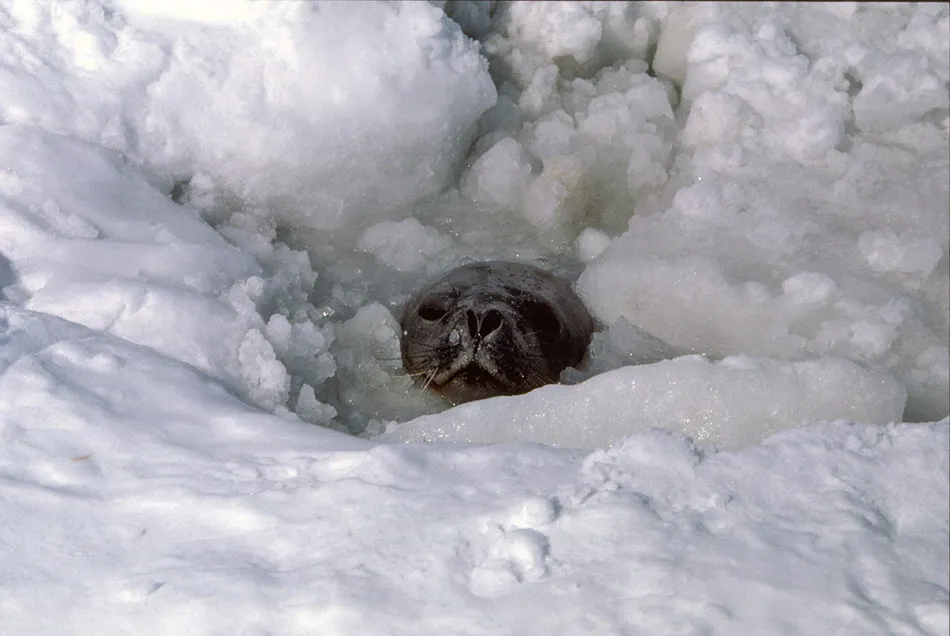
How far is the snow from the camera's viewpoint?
217 cm

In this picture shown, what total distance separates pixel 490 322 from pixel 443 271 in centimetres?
79

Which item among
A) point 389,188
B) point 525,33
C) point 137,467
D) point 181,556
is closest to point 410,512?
point 181,556

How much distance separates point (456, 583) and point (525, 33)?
3.59m

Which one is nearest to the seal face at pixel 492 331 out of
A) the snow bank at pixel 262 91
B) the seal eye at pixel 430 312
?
the seal eye at pixel 430 312

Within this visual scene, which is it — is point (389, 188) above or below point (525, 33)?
below

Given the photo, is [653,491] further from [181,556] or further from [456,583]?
[181,556]

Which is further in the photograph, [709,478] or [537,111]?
[537,111]

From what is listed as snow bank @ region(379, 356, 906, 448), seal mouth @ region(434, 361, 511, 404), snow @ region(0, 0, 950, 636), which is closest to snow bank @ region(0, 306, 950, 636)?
snow @ region(0, 0, 950, 636)

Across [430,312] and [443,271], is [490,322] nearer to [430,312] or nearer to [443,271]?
[430,312]

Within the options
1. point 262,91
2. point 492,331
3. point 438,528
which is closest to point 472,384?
point 492,331

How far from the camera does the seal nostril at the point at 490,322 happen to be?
12.3 feet

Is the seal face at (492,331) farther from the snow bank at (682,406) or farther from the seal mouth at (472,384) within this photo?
the snow bank at (682,406)

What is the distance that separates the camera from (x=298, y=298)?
152 inches

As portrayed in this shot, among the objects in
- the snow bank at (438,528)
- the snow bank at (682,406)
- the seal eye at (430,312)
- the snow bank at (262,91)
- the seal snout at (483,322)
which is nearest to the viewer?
the snow bank at (438,528)
